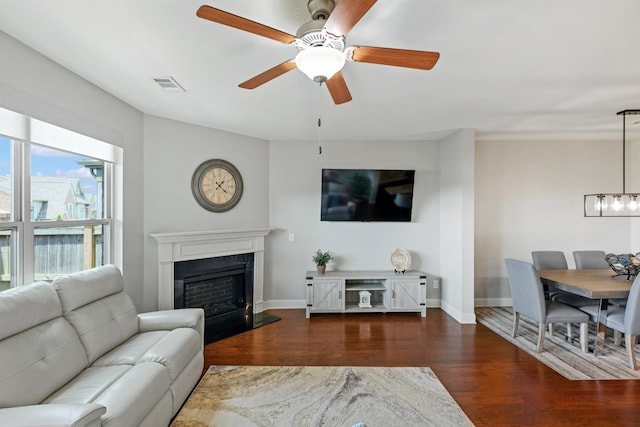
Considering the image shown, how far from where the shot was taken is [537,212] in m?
4.81

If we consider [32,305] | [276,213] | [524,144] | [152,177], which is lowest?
[32,305]

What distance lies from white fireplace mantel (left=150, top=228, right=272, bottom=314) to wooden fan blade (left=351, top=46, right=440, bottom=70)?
2.93 m

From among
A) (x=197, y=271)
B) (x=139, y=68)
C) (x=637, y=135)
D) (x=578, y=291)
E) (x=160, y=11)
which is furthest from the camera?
(x=637, y=135)

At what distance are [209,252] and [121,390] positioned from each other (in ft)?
7.61

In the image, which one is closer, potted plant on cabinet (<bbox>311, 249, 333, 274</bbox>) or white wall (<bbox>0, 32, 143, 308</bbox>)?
white wall (<bbox>0, 32, 143, 308</bbox>)

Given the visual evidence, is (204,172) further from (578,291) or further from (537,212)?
(537,212)

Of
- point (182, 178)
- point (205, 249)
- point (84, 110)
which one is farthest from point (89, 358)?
point (182, 178)

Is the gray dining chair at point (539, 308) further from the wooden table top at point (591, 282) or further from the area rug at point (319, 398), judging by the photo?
the area rug at point (319, 398)

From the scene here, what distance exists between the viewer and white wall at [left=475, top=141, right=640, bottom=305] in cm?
480

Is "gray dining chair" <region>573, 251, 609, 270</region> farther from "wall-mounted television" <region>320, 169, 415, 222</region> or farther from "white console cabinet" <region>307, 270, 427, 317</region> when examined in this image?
"wall-mounted television" <region>320, 169, 415, 222</region>

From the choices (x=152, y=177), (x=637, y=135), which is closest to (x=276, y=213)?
(x=152, y=177)

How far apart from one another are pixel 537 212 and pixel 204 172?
517 centimetres

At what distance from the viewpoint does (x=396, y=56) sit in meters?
1.61

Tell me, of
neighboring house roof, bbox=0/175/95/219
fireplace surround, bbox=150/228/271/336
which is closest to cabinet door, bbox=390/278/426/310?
fireplace surround, bbox=150/228/271/336
